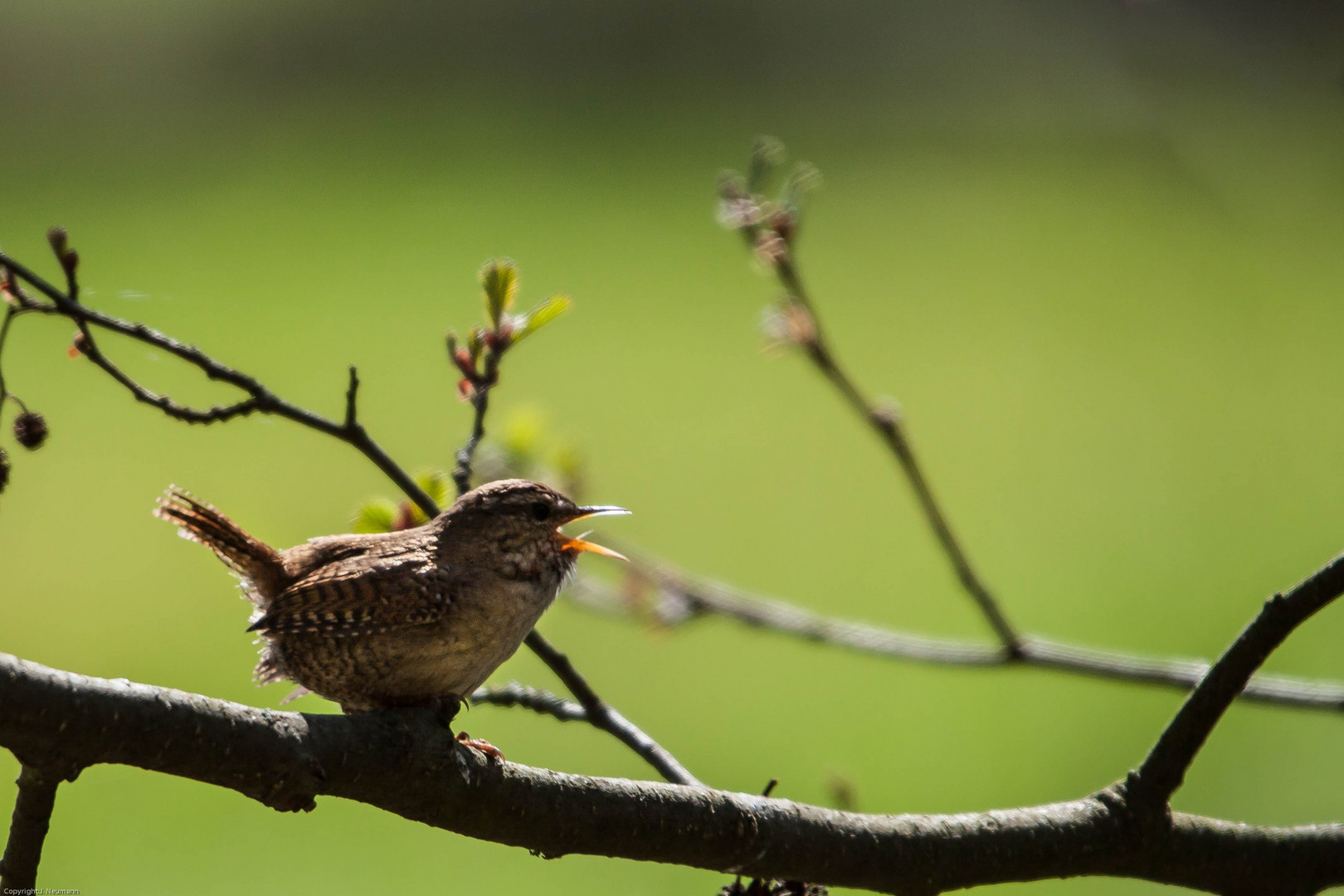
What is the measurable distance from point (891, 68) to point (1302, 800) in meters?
4.57

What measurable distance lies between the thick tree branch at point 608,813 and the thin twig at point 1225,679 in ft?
0.20

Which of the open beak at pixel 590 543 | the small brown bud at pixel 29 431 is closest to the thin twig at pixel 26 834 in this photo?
the small brown bud at pixel 29 431

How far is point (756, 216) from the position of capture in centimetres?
156

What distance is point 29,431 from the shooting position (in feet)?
3.84

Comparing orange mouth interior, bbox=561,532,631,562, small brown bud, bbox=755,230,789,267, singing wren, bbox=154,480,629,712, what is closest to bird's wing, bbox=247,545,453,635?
singing wren, bbox=154,480,629,712

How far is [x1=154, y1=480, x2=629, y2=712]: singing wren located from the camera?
1.45m

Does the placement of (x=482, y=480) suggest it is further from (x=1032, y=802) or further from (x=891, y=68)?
(x=891, y=68)

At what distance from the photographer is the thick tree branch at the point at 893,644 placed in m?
1.63

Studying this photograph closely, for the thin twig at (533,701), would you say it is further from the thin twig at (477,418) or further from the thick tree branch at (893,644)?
the thick tree branch at (893,644)

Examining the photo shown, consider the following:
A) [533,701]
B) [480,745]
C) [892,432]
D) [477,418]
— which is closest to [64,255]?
[477,418]

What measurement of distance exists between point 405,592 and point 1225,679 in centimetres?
99

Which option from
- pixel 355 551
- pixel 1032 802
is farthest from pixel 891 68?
pixel 355 551

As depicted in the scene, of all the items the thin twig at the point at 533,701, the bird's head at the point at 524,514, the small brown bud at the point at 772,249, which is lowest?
the thin twig at the point at 533,701

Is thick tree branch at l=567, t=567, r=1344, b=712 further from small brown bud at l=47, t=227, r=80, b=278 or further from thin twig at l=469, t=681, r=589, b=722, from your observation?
small brown bud at l=47, t=227, r=80, b=278
